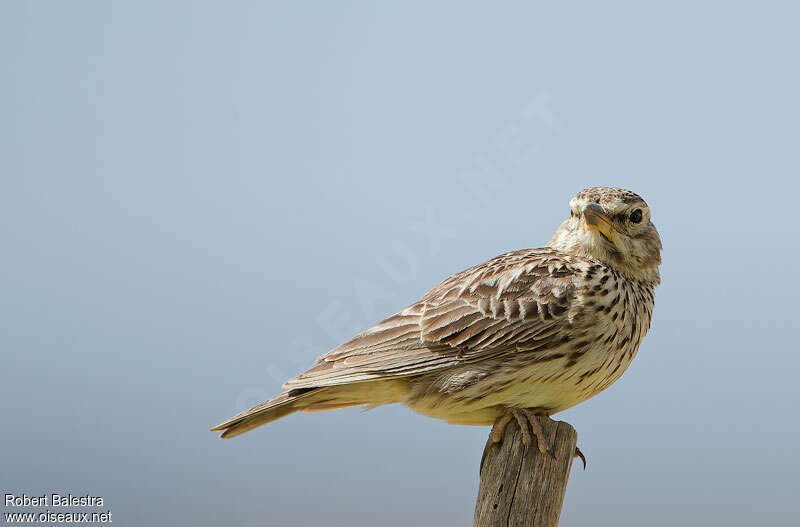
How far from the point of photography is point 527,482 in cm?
590

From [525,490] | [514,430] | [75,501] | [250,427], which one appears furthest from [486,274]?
[75,501]

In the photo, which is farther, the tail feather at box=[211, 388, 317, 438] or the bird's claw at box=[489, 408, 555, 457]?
the tail feather at box=[211, 388, 317, 438]

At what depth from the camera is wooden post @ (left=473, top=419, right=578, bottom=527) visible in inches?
232

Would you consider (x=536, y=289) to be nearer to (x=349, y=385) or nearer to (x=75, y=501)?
(x=349, y=385)

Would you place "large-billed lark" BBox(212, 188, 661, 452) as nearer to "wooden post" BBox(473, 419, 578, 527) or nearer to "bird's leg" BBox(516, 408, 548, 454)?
"bird's leg" BBox(516, 408, 548, 454)

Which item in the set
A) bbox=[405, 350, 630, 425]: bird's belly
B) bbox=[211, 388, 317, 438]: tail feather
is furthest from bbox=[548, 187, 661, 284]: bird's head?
bbox=[211, 388, 317, 438]: tail feather

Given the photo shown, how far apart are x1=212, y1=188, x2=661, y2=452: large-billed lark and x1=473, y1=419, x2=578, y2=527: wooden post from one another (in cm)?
12

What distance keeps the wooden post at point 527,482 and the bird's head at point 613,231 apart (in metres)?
1.58

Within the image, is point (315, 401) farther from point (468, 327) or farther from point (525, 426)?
point (525, 426)

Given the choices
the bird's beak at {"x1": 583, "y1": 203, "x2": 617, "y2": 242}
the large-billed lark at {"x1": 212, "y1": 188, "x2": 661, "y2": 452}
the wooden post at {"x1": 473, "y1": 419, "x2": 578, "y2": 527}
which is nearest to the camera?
the wooden post at {"x1": 473, "y1": 419, "x2": 578, "y2": 527}

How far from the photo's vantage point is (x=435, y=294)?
6.76 meters

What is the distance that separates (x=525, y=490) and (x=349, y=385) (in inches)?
58.0

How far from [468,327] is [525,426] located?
32.9 inches

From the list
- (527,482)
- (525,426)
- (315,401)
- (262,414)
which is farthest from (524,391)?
(262,414)
